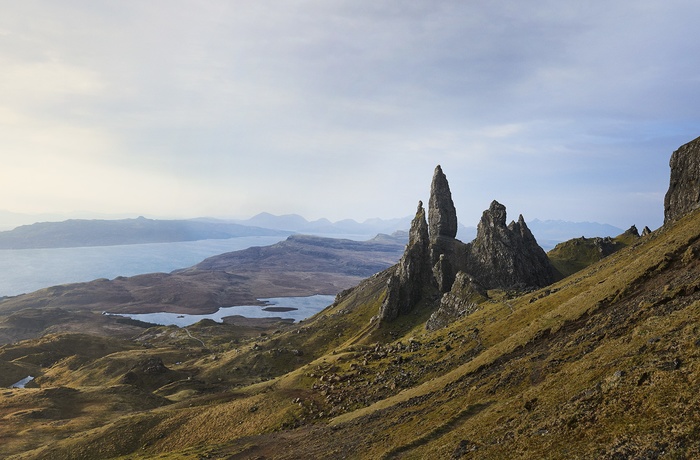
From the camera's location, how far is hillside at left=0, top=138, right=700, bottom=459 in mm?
28672

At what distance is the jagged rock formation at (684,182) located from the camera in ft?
276

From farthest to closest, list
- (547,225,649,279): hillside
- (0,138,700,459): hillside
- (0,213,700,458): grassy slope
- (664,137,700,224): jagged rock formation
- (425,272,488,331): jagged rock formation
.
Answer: (547,225,649,279): hillside
(425,272,488,331): jagged rock formation
(664,137,700,224): jagged rock formation
(0,138,700,459): hillside
(0,213,700,458): grassy slope

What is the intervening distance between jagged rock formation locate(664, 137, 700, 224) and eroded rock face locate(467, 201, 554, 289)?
52335 millimetres

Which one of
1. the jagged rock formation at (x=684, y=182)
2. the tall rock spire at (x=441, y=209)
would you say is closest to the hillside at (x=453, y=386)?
the jagged rock formation at (x=684, y=182)

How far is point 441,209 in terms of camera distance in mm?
173125

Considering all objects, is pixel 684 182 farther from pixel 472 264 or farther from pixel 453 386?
pixel 453 386

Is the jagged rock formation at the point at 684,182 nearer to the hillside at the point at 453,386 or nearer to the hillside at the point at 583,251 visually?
the hillside at the point at 453,386

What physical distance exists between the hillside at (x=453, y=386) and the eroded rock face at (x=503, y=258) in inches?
35.5

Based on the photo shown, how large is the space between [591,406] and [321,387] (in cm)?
6372

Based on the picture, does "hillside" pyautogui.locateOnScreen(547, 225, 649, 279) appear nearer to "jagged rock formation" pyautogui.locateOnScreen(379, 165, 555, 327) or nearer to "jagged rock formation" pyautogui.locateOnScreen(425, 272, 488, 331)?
"jagged rock formation" pyautogui.locateOnScreen(379, 165, 555, 327)

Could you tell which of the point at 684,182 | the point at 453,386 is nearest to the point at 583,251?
the point at 684,182

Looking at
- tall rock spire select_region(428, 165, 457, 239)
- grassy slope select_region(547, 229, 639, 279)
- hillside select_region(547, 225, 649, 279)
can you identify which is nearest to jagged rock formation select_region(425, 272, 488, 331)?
tall rock spire select_region(428, 165, 457, 239)

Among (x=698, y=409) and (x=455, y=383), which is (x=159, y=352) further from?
(x=698, y=409)

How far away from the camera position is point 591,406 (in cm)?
2961
